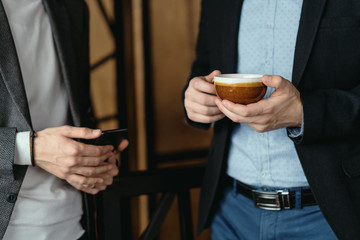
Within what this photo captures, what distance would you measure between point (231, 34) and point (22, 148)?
2.51 ft

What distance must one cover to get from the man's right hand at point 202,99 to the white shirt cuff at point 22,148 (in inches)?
19.6

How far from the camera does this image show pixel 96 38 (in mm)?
3035

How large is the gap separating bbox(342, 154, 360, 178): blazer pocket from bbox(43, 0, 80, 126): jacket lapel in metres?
0.89

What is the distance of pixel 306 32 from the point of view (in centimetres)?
104

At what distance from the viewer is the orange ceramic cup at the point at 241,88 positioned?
34.1 inches

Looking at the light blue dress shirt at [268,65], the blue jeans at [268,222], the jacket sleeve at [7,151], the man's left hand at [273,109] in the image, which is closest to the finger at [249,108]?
the man's left hand at [273,109]

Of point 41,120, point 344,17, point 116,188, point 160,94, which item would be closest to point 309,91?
point 344,17

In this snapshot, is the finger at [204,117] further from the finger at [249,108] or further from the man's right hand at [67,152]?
the man's right hand at [67,152]

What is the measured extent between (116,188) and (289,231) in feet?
2.06

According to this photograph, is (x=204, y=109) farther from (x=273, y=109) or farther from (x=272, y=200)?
(x=272, y=200)

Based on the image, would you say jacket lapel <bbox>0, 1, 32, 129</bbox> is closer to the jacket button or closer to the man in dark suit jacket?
the man in dark suit jacket

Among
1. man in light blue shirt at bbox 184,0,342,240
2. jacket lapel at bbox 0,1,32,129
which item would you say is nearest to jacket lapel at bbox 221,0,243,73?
man in light blue shirt at bbox 184,0,342,240

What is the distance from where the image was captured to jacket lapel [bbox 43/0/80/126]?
1.19 meters

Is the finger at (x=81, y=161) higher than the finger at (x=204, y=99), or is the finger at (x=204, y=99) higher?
the finger at (x=204, y=99)
